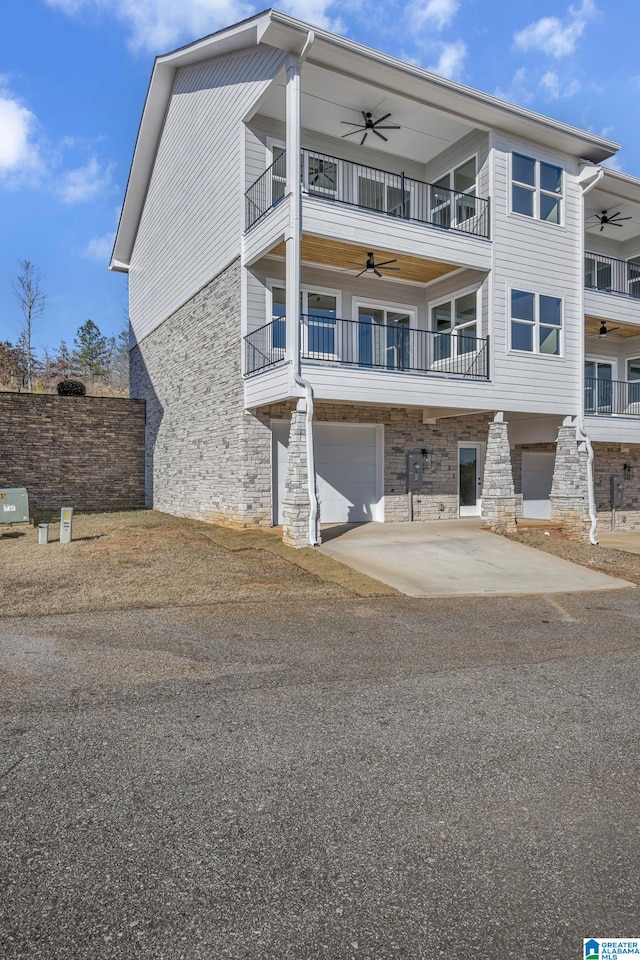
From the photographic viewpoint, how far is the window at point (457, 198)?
49.4 ft

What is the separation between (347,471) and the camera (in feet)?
50.3

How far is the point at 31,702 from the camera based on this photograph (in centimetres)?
433

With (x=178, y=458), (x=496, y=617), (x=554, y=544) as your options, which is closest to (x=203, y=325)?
(x=178, y=458)

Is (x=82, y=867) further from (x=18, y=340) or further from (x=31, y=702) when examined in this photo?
(x=18, y=340)

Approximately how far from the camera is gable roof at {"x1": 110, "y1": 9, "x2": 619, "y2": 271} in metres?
11.3

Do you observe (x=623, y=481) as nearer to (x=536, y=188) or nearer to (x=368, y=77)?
(x=536, y=188)

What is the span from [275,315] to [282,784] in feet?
40.2

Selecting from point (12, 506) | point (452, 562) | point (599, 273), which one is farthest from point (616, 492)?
point (12, 506)

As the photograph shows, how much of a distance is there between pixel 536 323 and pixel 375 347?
4.19m

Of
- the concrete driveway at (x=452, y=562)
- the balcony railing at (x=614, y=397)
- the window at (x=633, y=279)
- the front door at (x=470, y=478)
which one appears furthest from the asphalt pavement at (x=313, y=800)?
the window at (x=633, y=279)

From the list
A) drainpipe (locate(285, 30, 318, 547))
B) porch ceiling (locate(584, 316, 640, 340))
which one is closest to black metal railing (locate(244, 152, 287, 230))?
drainpipe (locate(285, 30, 318, 547))

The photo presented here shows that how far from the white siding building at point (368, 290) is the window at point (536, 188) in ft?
0.18

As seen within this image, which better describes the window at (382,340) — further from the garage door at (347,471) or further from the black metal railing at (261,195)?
the black metal railing at (261,195)

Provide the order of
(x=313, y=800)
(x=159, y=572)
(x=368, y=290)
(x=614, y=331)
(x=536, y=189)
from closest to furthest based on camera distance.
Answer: (x=313, y=800)
(x=159, y=572)
(x=536, y=189)
(x=368, y=290)
(x=614, y=331)
